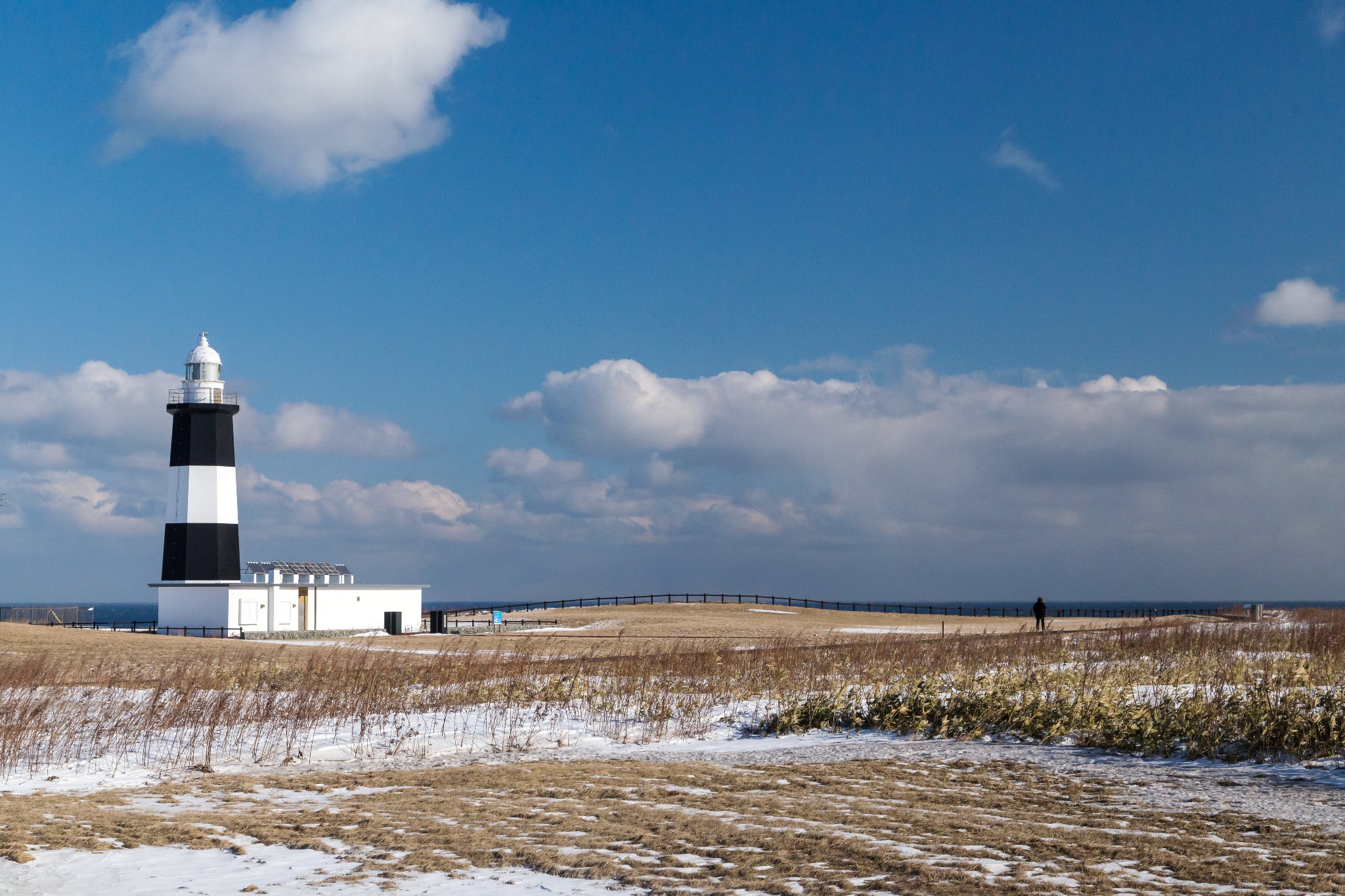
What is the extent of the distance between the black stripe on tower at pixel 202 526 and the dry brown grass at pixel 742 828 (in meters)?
40.5

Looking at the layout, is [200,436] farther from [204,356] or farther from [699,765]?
[699,765]

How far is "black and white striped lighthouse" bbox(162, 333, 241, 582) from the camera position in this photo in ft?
161

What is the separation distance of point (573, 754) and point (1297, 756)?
7.64m

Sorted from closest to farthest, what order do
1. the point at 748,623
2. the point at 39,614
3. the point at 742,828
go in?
the point at 742,828
the point at 748,623
the point at 39,614

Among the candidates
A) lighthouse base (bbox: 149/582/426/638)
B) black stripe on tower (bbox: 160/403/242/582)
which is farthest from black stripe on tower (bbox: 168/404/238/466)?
lighthouse base (bbox: 149/582/426/638)

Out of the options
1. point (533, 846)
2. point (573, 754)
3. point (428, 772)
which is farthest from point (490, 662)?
point (533, 846)

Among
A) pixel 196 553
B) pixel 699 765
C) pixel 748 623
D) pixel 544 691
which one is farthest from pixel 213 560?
pixel 699 765

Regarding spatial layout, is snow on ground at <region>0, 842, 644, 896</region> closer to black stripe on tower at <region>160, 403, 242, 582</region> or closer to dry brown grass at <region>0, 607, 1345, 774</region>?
dry brown grass at <region>0, 607, 1345, 774</region>

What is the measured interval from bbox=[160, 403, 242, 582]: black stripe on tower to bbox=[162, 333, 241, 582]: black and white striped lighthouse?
3cm

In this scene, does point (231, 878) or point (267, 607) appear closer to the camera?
point (231, 878)

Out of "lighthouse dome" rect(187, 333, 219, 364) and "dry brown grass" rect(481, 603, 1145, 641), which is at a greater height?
"lighthouse dome" rect(187, 333, 219, 364)

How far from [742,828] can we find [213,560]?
148 feet

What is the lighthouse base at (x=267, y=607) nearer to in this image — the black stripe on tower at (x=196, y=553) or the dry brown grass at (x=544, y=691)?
the black stripe on tower at (x=196, y=553)

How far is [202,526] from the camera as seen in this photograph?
162 ft
